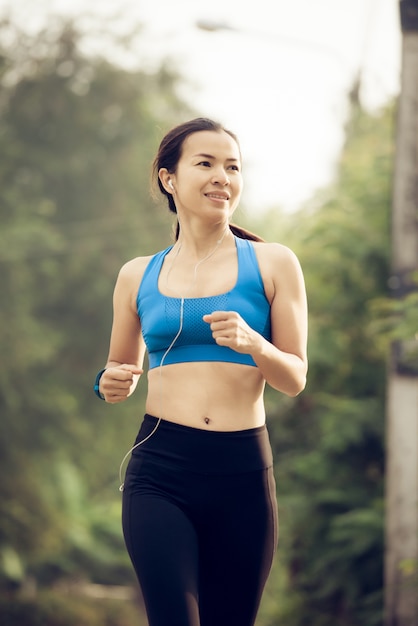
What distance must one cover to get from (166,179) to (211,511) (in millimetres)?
1173

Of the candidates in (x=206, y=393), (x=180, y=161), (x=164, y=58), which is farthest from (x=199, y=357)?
(x=164, y=58)

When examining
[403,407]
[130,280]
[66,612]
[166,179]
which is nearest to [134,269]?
[130,280]

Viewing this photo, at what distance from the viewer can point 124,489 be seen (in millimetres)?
3498

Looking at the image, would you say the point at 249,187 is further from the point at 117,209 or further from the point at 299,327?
the point at 299,327

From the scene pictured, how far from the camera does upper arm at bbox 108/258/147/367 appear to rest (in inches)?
147

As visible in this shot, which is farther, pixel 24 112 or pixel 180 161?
pixel 24 112

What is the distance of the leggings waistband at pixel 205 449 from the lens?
338 cm

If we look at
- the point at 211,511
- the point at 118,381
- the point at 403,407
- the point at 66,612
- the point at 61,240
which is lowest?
the point at 211,511

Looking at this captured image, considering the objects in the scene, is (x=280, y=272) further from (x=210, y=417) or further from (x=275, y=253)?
(x=210, y=417)

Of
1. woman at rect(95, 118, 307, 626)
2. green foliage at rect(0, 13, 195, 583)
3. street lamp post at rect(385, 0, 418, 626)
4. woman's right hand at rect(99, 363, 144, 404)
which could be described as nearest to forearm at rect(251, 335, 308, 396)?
woman at rect(95, 118, 307, 626)

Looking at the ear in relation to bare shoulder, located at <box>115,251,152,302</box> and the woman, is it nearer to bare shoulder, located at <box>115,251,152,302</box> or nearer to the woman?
the woman

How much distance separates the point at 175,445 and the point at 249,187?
22758mm

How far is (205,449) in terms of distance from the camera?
3.38 metres

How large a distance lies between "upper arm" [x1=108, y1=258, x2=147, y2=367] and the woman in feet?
0.50
